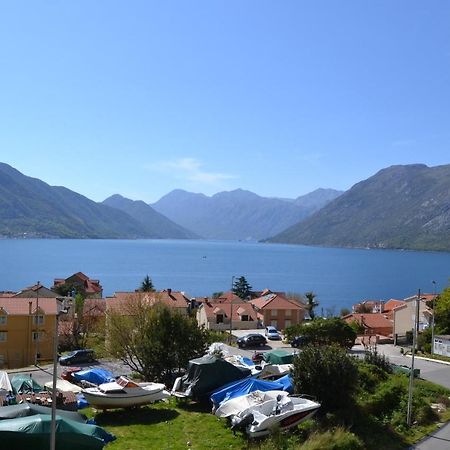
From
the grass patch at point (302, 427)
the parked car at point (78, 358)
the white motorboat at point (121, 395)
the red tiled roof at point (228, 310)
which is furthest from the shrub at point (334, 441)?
the red tiled roof at point (228, 310)

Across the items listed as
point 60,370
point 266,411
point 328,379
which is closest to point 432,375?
point 328,379

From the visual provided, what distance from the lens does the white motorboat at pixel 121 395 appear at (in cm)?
1752

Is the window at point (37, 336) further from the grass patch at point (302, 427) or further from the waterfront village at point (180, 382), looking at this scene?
the grass patch at point (302, 427)

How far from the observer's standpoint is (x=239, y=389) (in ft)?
58.3

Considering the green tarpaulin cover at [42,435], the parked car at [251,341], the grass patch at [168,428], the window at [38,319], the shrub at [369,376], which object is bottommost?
the parked car at [251,341]

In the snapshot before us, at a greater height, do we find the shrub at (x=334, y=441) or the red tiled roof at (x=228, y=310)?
the shrub at (x=334, y=441)

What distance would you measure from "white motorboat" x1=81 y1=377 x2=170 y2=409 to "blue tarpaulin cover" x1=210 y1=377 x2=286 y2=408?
2.02 m

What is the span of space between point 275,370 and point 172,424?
288 inches

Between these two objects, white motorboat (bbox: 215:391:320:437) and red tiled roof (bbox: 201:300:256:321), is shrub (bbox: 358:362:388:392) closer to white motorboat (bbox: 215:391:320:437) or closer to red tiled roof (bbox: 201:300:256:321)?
white motorboat (bbox: 215:391:320:437)

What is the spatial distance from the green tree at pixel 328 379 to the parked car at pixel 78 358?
22.6m

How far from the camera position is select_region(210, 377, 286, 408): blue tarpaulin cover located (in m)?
17.6

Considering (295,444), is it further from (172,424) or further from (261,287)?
(261,287)

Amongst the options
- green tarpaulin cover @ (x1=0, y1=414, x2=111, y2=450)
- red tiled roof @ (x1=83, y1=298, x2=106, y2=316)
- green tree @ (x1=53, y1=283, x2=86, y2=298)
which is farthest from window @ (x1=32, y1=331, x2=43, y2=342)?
green tree @ (x1=53, y1=283, x2=86, y2=298)

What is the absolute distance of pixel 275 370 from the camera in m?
23.0
